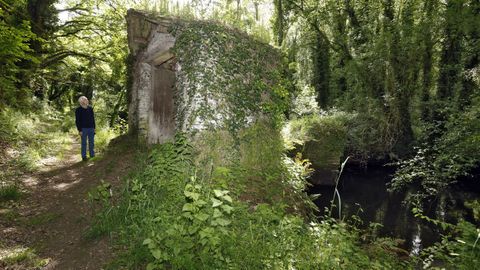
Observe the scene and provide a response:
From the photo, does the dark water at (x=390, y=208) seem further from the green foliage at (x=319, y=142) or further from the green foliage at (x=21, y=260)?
the green foliage at (x=21, y=260)

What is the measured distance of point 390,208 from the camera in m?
10.6

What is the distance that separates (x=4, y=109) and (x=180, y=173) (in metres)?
10.0

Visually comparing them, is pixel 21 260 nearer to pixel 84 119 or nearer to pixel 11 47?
pixel 84 119

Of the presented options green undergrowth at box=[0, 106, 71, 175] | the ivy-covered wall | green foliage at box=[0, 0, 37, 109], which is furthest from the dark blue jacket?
the ivy-covered wall

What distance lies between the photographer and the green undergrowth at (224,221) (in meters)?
3.41

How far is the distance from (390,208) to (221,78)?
313 inches

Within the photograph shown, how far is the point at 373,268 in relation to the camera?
4000 mm

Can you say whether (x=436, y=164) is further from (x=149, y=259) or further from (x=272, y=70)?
(x=149, y=259)

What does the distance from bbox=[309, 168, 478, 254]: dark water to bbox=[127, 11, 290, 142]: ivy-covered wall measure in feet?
10.9

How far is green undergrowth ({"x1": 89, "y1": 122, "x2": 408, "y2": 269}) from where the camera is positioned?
11.2 feet

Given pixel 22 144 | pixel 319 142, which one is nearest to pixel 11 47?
pixel 22 144

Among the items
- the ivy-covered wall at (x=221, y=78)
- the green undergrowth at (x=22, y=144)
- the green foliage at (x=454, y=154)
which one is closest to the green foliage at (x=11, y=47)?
the green undergrowth at (x=22, y=144)

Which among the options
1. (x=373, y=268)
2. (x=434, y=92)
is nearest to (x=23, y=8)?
(x=373, y=268)

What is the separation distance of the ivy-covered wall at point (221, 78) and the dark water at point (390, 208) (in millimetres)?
3328
